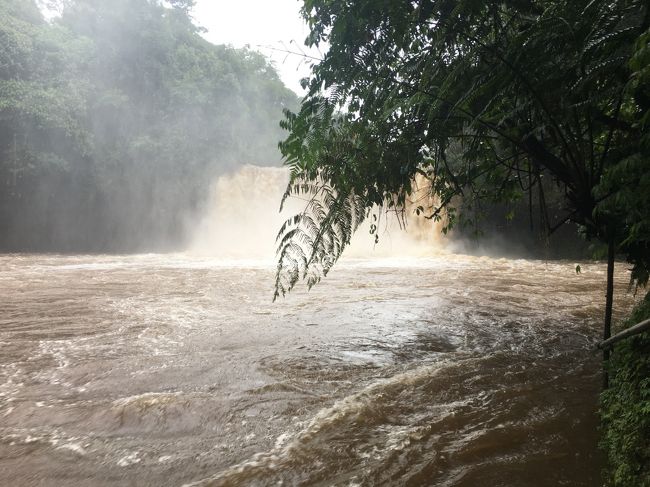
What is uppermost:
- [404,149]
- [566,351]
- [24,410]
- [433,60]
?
[433,60]

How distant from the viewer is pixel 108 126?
2391 cm

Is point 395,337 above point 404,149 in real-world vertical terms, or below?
below

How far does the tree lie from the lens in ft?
7.48

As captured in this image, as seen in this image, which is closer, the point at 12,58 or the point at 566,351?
the point at 566,351

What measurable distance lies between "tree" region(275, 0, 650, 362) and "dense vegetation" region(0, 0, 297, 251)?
880 inches

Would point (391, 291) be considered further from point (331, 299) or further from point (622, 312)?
point (622, 312)

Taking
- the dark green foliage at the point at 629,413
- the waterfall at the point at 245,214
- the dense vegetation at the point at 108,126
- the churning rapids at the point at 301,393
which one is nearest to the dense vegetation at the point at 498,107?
the dark green foliage at the point at 629,413

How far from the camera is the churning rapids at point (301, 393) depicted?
2.74 meters

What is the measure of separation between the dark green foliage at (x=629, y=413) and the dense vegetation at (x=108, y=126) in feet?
79.5

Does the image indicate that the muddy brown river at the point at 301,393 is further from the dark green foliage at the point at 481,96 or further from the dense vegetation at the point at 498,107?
the dark green foliage at the point at 481,96

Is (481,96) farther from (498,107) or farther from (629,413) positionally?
(629,413)

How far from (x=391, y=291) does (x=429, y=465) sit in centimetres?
715

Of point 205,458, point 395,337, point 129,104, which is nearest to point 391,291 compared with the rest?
point 395,337

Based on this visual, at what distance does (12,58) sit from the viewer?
20.3 metres
